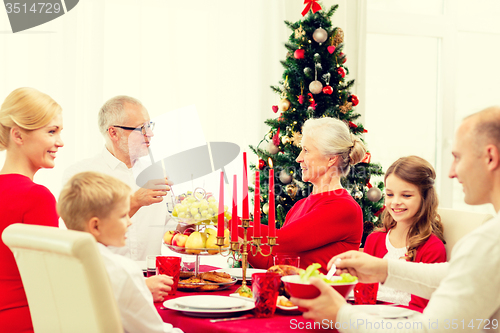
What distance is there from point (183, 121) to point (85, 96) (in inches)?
31.5

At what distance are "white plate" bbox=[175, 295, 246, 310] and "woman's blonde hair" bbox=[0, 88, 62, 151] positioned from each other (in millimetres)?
819

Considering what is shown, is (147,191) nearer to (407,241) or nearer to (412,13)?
(407,241)

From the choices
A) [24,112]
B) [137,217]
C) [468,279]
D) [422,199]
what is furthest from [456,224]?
[24,112]

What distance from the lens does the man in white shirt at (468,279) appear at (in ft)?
3.61

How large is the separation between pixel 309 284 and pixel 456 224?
3.97 ft

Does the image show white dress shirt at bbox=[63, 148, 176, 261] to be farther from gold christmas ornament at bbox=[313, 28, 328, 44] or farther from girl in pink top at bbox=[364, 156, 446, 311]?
gold christmas ornament at bbox=[313, 28, 328, 44]

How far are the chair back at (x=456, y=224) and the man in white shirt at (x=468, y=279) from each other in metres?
0.86

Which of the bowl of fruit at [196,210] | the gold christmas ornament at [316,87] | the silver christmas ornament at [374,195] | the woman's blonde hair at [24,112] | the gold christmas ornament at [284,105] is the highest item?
the gold christmas ornament at [316,87]

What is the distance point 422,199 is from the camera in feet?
7.36

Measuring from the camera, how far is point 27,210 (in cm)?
156

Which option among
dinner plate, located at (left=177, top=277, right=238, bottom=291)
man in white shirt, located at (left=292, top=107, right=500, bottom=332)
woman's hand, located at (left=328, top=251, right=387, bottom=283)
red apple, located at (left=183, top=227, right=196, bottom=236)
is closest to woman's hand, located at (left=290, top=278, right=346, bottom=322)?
man in white shirt, located at (left=292, top=107, right=500, bottom=332)

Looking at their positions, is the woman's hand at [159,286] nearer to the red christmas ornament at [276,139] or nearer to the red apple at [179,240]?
the red apple at [179,240]

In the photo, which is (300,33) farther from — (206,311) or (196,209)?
(206,311)

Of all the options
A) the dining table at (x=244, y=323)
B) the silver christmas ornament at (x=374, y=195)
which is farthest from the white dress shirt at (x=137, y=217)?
the silver christmas ornament at (x=374, y=195)
